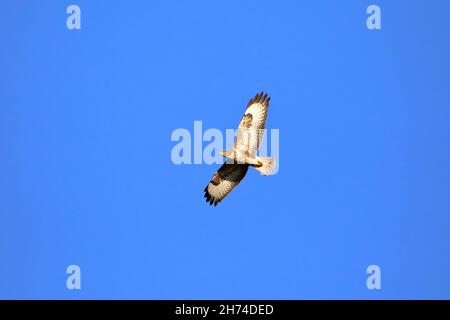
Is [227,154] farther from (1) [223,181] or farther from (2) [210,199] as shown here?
(2) [210,199]

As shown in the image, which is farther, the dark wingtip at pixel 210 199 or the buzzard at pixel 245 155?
the dark wingtip at pixel 210 199

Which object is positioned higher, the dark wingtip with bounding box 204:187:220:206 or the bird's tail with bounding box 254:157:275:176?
the bird's tail with bounding box 254:157:275:176

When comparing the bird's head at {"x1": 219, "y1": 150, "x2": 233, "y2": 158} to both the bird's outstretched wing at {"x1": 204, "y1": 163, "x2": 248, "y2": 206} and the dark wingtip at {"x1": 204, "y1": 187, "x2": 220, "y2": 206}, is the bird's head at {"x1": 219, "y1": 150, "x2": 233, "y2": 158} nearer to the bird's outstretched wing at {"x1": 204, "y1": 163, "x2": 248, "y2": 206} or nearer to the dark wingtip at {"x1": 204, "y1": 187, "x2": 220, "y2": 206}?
the bird's outstretched wing at {"x1": 204, "y1": 163, "x2": 248, "y2": 206}

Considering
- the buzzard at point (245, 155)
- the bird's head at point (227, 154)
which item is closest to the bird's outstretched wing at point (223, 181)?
the buzzard at point (245, 155)

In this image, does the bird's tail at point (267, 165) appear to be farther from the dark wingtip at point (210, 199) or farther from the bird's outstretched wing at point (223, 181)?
the dark wingtip at point (210, 199)

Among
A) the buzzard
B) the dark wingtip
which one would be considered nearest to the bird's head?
the buzzard

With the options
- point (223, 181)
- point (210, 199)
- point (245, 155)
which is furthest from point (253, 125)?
point (210, 199)
